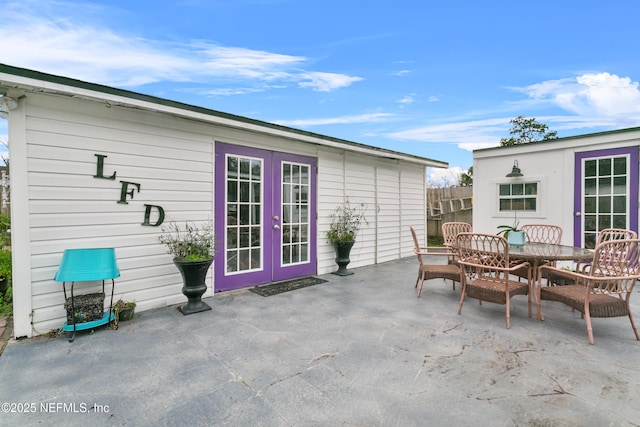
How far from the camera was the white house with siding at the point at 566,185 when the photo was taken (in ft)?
16.0

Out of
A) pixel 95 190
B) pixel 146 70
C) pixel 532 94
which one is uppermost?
pixel 532 94

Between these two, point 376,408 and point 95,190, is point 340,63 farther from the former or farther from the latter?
point 376,408

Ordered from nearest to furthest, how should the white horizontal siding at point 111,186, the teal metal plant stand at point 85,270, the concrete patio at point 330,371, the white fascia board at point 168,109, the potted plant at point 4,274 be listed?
the concrete patio at point 330,371
the white fascia board at point 168,109
the teal metal plant stand at point 85,270
the white horizontal siding at point 111,186
the potted plant at point 4,274

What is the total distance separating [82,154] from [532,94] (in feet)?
32.9

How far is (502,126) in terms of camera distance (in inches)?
479

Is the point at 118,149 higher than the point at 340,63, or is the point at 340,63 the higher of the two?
the point at 340,63

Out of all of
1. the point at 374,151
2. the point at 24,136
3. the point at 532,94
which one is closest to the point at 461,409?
the point at 24,136

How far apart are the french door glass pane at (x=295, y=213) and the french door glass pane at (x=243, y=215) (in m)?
0.45

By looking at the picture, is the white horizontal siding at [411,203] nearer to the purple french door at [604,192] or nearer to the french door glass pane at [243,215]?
the purple french door at [604,192]

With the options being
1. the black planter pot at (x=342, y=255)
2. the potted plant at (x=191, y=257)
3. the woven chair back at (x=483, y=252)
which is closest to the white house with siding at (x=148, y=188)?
the potted plant at (x=191, y=257)

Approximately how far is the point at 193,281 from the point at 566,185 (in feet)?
21.4

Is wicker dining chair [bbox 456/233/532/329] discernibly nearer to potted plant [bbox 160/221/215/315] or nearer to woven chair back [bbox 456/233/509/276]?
woven chair back [bbox 456/233/509/276]

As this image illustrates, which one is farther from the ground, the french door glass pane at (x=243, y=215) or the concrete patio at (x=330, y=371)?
the french door glass pane at (x=243, y=215)

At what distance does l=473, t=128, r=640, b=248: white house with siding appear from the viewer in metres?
4.88
